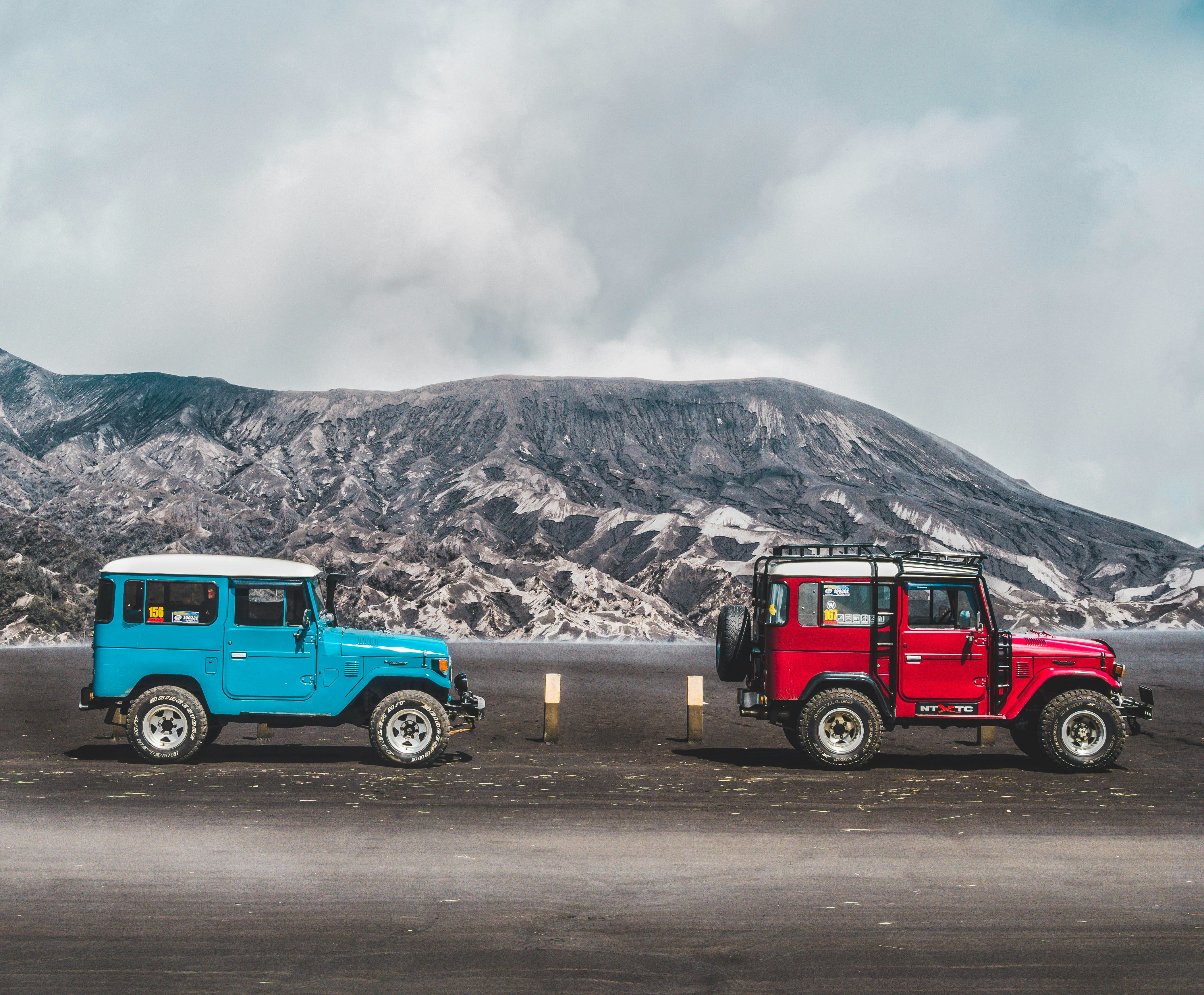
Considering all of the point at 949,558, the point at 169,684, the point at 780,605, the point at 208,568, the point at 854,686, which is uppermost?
the point at 949,558

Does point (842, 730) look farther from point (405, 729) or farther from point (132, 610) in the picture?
point (132, 610)

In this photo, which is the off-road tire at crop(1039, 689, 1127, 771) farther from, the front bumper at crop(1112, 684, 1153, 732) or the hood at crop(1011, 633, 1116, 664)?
the hood at crop(1011, 633, 1116, 664)

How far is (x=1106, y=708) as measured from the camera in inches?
664

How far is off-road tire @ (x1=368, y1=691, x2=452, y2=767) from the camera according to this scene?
1659 centimetres

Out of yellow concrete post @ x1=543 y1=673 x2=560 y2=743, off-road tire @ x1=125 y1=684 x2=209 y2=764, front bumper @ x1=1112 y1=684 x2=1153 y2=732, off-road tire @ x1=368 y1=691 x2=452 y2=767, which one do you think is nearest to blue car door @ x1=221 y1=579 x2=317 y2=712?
off-road tire @ x1=125 y1=684 x2=209 y2=764

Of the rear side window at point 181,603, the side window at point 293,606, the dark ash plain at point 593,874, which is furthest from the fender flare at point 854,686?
the rear side window at point 181,603

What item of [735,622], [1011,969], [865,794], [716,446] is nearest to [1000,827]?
[865,794]

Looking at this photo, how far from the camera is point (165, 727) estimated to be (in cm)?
1672

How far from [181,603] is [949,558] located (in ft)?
39.0

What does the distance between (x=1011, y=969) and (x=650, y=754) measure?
476 inches

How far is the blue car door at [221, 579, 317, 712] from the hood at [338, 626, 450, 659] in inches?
21.1

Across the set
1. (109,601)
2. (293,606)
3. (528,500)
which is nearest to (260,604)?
(293,606)

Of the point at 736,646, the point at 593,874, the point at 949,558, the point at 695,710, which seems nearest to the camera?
the point at 593,874

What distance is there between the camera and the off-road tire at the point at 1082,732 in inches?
663
